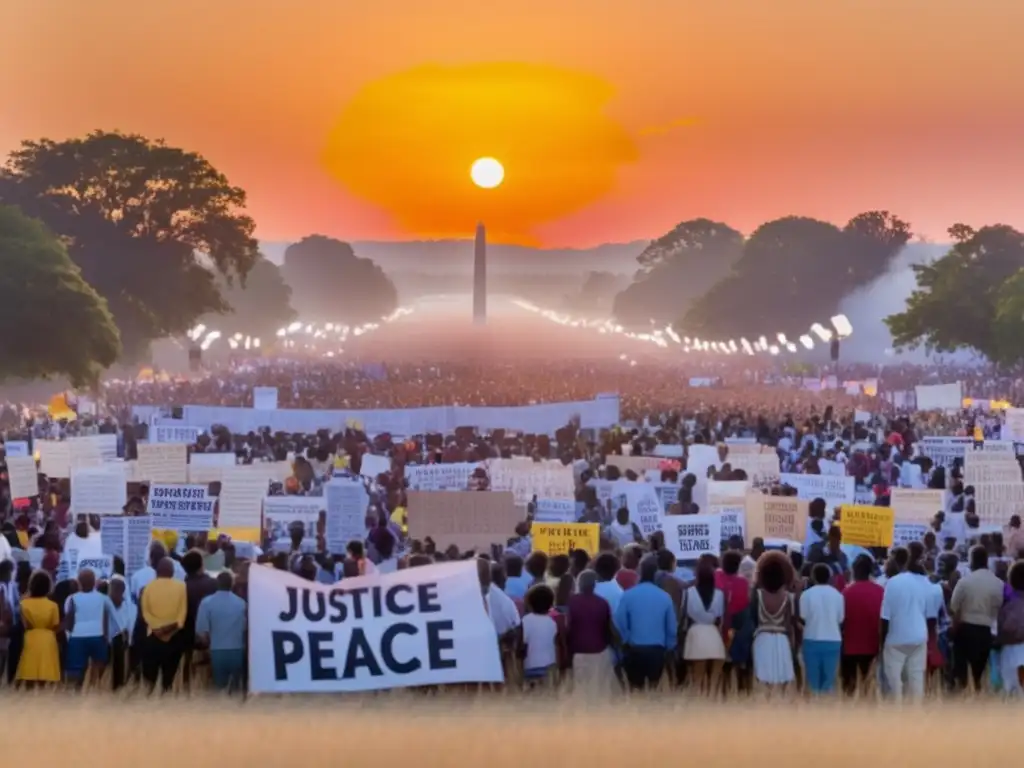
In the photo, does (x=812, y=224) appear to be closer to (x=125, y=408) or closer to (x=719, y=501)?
(x=125, y=408)

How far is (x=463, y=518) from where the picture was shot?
16844 millimetres

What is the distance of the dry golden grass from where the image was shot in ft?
26.7

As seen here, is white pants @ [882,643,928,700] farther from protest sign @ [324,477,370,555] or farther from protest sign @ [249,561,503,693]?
protest sign @ [324,477,370,555]

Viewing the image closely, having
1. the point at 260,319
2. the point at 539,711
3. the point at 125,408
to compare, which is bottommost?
the point at 539,711

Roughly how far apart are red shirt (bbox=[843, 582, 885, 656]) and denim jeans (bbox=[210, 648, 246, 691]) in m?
4.01

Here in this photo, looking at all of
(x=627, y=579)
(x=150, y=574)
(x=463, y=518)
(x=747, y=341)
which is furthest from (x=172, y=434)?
(x=747, y=341)

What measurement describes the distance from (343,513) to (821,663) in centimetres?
622

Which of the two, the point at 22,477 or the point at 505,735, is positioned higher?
the point at 22,477

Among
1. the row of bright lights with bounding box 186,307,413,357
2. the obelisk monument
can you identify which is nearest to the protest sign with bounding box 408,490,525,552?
the row of bright lights with bounding box 186,307,413,357

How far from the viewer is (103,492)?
18.3 m

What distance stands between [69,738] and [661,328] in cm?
13960

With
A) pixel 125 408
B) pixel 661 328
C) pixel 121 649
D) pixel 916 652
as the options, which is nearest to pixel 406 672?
pixel 121 649

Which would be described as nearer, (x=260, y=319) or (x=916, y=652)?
(x=916, y=652)

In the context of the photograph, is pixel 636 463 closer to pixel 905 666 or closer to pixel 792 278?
pixel 905 666
